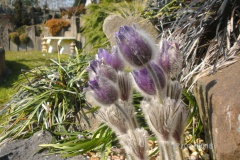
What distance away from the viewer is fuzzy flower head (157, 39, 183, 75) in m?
0.83

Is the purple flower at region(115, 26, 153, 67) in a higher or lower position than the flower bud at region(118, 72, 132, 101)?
higher

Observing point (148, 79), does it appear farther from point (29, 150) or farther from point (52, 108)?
point (52, 108)

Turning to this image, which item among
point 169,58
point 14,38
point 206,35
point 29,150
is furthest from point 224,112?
point 14,38

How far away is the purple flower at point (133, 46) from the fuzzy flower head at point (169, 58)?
11 centimetres

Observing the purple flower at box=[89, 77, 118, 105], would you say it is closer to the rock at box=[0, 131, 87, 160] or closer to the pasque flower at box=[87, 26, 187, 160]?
the pasque flower at box=[87, 26, 187, 160]

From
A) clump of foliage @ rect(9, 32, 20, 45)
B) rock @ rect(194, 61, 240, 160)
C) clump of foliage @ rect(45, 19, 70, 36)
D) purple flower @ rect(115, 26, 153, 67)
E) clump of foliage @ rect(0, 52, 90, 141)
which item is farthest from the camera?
clump of foliage @ rect(45, 19, 70, 36)

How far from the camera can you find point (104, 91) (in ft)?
2.52

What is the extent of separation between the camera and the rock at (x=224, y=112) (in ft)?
3.37

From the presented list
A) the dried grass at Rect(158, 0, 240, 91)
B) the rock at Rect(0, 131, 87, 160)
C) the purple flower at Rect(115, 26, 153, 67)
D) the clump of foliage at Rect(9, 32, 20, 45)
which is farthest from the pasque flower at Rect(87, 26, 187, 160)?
the clump of foliage at Rect(9, 32, 20, 45)

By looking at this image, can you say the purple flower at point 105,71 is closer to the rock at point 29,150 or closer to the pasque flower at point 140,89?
the pasque flower at point 140,89

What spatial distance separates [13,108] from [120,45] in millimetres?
1985

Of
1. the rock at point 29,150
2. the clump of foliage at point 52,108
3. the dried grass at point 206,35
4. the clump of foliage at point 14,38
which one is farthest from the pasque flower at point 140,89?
the clump of foliage at point 14,38

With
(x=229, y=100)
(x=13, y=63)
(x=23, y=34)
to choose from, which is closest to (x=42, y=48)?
(x=23, y=34)

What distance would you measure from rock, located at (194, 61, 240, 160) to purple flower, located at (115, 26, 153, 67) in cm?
47
